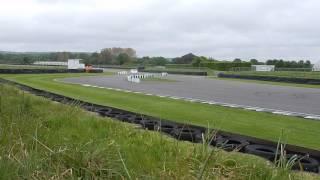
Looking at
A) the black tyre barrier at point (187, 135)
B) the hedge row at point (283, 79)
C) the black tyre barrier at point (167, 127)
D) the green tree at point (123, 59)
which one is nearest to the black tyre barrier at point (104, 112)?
the black tyre barrier at point (167, 127)

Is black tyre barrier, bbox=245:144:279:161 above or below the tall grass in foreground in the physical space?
below

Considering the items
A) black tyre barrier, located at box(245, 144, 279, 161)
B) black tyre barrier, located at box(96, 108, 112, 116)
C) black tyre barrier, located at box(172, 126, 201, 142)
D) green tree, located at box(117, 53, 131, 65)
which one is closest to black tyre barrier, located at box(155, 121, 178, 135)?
black tyre barrier, located at box(172, 126, 201, 142)

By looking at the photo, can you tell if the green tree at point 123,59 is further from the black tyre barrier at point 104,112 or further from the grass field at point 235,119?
the black tyre barrier at point 104,112

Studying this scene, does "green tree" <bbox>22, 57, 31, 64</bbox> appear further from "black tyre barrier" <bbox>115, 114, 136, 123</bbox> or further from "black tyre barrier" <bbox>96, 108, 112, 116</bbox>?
"black tyre barrier" <bbox>115, 114, 136, 123</bbox>

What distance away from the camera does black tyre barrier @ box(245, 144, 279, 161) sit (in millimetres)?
7954

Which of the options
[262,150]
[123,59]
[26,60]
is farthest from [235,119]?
[123,59]

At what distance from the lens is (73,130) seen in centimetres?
796

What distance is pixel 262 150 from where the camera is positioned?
860cm

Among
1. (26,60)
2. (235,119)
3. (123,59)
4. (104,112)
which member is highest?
(123,59)

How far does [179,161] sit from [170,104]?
1382cm

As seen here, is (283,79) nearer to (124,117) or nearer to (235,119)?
(235,119)

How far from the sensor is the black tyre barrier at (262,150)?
7.95 metres

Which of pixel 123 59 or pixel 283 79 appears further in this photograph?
pixel 123 59

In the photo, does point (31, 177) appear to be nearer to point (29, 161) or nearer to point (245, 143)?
point (29, 161)
